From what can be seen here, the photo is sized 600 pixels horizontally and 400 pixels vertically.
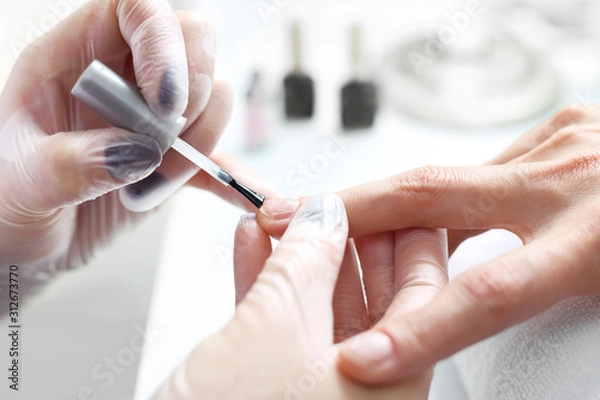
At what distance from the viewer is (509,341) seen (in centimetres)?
66

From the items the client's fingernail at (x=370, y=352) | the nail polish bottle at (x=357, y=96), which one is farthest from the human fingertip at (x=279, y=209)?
the nail polish bottle at (x=357, y=96)

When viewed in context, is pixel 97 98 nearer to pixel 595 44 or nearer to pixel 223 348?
pixel 223 348

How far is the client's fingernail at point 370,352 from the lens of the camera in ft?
1.61

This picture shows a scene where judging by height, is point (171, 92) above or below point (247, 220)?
above

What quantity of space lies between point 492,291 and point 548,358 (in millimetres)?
143

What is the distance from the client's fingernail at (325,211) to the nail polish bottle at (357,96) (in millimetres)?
566

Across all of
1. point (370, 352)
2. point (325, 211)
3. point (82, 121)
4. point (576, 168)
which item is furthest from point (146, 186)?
point (576, 168)

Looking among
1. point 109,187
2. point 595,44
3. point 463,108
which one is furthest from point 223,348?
point 595,44

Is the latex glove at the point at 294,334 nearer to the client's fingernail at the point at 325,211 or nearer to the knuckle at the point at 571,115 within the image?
the client's fingernail at the point at 325,211

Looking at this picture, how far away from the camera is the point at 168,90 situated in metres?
0.65

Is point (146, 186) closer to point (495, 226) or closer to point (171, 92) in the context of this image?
point (171, 92)

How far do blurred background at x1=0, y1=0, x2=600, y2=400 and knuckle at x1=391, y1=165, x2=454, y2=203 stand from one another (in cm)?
13

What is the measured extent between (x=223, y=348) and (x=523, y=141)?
1.88ft

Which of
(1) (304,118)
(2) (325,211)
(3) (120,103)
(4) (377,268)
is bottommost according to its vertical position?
(1) (304,118)
